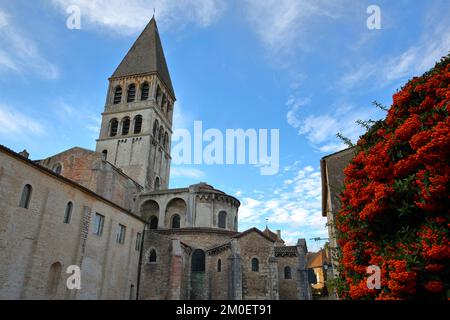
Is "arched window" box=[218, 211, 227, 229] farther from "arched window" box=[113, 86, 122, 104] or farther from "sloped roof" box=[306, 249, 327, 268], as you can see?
"sloped roof" box=[306, 249, 327, 268]

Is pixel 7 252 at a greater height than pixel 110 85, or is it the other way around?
pixel 110 85

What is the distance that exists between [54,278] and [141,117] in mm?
25271

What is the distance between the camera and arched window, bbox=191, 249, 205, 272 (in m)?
28.3

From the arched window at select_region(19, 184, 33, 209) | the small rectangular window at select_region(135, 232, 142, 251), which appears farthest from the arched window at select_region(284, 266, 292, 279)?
the arched window at select_region(19, 184, 33, 209)

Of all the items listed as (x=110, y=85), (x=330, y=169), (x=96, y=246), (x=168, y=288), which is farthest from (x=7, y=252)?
(x=110, y=85)

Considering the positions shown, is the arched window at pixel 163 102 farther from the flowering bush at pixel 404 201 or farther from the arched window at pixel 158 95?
the flowering bush at pixel 404 201

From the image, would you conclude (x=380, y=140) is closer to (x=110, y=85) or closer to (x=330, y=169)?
(x=330, y=169)

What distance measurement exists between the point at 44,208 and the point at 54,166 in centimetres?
1406

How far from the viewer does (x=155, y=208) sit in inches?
1303

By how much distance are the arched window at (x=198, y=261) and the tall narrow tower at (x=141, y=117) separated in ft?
34.2

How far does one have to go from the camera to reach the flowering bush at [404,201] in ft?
18.5

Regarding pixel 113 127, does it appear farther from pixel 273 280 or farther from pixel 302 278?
pixel 302 278

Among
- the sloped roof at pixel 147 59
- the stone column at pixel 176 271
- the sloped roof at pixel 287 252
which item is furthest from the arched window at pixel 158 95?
the sloped roof at pixel 287 252

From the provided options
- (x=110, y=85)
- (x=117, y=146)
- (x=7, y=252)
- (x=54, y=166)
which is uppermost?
(x=110, y=85)
